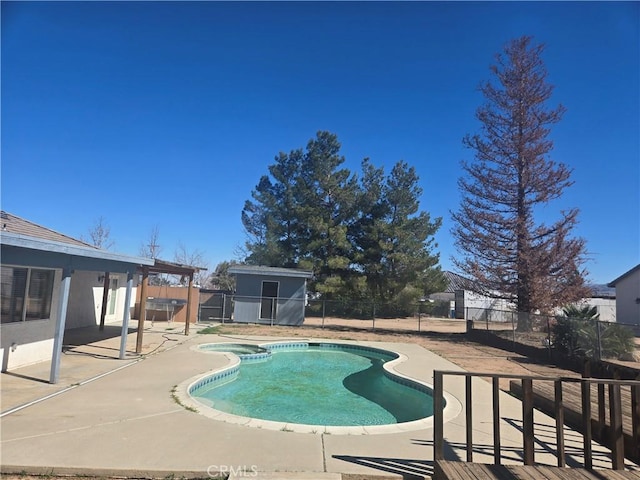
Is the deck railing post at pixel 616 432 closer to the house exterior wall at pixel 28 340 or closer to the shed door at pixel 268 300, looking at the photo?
the house exterior wall at pixel 28 340

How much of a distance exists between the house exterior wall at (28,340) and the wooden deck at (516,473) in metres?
7.91

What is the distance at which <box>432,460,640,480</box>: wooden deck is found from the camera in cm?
306

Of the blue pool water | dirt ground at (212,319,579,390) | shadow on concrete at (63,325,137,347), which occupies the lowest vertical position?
the blue pool water

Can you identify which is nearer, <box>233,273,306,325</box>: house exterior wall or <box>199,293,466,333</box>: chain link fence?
<box>233,273,306,325</box>: house exterior wall

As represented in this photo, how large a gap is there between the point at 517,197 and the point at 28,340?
A: 63.4 ft

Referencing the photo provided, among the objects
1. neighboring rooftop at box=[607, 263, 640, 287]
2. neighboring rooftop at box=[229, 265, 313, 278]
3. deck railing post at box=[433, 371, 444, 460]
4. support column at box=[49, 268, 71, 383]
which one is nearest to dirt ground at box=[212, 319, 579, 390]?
neighboring rooftop at box=[229, 265, 313, 278]

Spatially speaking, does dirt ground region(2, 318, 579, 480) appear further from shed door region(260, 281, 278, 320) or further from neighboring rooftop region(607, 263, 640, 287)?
neighboring rooftop region(607, 263, 640, 287)

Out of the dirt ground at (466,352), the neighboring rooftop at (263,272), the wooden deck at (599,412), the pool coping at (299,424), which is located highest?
the neighboring rooftop at (263,272)

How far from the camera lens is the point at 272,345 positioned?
12875mm

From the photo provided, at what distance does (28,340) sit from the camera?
7.64 meters

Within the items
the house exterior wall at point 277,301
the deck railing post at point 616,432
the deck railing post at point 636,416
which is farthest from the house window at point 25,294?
the house exterior wall at point 277,301

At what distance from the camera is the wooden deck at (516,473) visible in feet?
10.1

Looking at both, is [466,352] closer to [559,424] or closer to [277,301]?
[277,301]

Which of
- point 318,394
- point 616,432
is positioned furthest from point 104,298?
point 616,432
